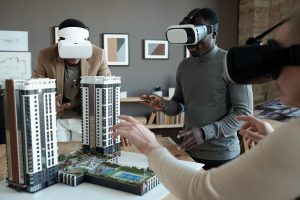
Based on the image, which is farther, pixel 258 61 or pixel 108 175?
pixel 108 175

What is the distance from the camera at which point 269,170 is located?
0.68m

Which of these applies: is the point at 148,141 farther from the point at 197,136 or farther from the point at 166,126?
the point at 166,126

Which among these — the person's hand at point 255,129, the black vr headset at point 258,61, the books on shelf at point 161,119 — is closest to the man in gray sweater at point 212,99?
the person's hand at point 255,129

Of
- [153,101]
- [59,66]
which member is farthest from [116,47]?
[153,101]

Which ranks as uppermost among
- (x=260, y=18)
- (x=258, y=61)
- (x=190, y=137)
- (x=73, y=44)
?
(x=260, y=18)

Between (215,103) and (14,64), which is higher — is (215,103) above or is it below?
below

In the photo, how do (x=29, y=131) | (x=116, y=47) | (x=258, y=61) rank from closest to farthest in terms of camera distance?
1. (x=258, y=61)
2. (x=29, y=131)
3. (x=116, y=47)

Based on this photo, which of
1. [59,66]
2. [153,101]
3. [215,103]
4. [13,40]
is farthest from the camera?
[13,40]

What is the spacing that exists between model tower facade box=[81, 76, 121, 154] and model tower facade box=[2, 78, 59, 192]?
1.18 feet

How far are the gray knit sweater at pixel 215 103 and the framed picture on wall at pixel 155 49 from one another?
2408 millimetres

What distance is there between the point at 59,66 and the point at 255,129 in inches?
51.9

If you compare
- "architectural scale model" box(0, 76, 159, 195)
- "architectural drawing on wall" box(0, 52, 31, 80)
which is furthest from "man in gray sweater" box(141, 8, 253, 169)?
"architectural drawing on wall" box(0, 52, 31, 80)

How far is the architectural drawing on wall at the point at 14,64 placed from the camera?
12.5 feet

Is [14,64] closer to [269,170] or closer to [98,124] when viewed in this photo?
[98,124]
